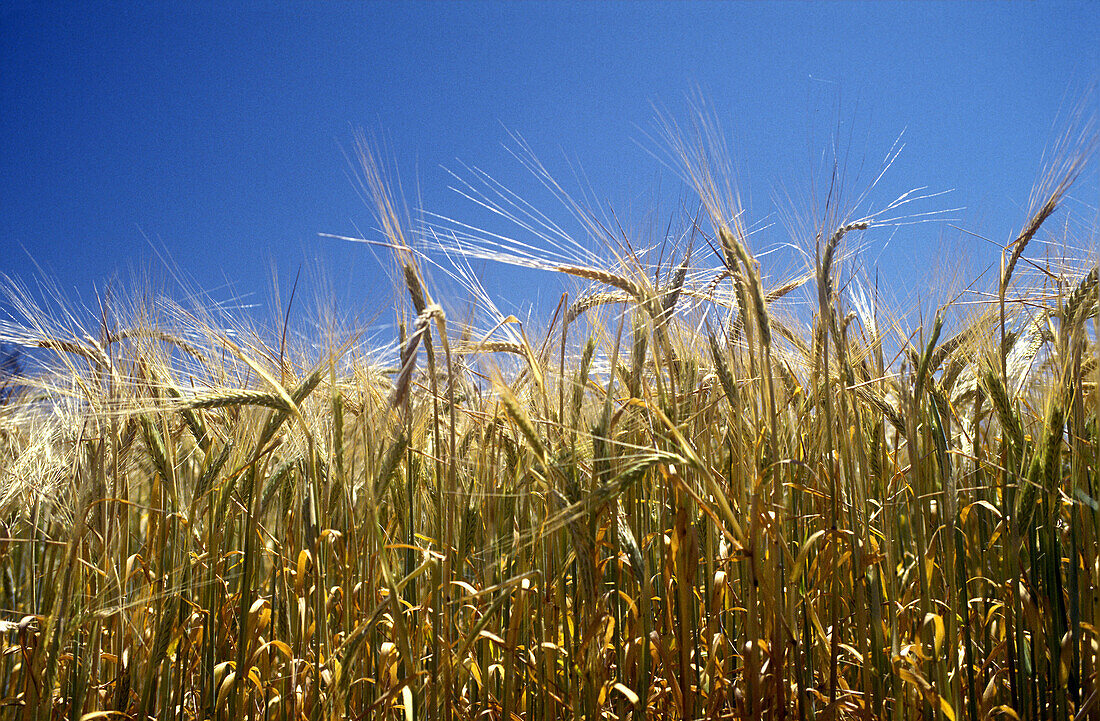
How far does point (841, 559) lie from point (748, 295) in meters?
0.72

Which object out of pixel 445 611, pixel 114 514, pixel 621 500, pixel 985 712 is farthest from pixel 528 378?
pixel 985 712

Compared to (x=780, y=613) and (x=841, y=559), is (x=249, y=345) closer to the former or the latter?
(x=780, y=613)

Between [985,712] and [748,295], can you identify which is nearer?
[748,295]

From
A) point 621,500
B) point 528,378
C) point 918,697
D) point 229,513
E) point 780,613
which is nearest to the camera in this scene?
point 780,613

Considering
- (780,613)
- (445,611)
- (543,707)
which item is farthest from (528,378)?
(780,613)

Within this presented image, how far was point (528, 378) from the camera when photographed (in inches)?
80.8

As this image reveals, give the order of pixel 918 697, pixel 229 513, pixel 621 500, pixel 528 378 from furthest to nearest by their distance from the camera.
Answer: pixel 229 513 < pixel 528 378 < pixel 621 500 < pixel 918 697

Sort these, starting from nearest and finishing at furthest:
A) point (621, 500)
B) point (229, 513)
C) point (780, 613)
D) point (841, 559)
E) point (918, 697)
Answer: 1. point (780, 613)
2. point (918, 697)
3. point (841, 559)
4. point (621, 500)
5. point (229, 513)

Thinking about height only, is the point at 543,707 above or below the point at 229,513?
below

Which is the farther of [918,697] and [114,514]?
[114,514]

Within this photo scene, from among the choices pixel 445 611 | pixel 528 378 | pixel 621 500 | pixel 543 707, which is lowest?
pixel 543 707

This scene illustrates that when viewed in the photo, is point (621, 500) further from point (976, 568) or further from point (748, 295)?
point (976, 568)

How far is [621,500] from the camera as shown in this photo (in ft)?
6.10

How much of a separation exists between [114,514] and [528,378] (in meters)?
1.16
